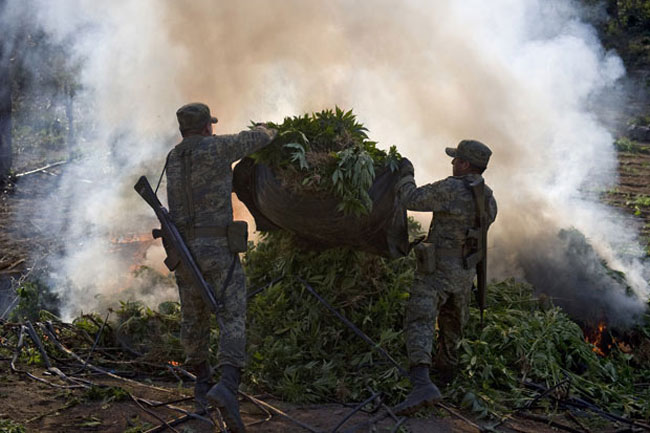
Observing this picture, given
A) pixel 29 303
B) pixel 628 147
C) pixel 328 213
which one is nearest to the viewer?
pixel 328 213

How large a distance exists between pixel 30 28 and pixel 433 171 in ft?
33.5

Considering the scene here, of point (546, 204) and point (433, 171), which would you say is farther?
point (433, 171)

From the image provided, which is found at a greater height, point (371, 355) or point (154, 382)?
point (371, 355)

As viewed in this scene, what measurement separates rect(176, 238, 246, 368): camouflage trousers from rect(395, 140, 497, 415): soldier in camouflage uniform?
1.38 m

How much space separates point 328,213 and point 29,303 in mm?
4054

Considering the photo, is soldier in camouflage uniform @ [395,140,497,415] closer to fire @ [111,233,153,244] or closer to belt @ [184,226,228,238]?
belt @ [184,226,228,238]

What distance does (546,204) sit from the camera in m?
8.66

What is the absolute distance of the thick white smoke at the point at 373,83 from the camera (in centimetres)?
961

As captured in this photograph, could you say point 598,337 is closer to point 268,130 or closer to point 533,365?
point 533,365

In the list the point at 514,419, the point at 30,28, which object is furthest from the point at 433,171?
the point at 30,28

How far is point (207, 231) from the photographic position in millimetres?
4887

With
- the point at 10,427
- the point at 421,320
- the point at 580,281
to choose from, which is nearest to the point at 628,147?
the point at 580,281

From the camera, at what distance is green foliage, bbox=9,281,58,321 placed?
7.17 m

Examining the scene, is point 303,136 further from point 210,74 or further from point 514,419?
point 210,74
